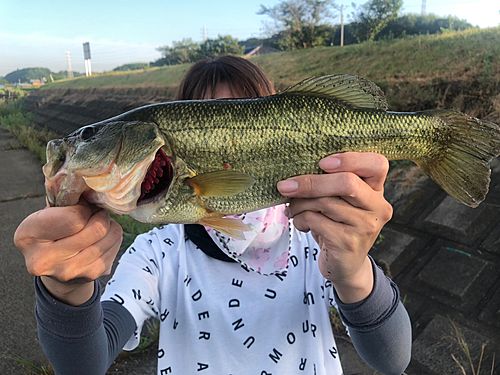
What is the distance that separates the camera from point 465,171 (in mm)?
1474

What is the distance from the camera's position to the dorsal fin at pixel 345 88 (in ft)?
4.79

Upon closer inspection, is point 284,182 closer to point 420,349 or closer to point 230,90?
point 230,90

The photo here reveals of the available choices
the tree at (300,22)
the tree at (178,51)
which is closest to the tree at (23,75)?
the tree at (178,51)

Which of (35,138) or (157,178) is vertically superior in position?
(157,178)

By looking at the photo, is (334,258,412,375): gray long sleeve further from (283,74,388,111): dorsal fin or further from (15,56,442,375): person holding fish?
(283,74,388,111): dorsal fin

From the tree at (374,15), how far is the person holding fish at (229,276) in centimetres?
2256

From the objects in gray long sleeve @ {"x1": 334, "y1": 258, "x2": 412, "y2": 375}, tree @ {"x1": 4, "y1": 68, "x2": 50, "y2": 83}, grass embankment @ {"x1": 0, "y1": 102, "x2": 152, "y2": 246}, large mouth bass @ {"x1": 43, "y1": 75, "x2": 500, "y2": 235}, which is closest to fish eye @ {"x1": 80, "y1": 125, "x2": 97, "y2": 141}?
large mouth bass @ {"x1": 43, "y1": 75, "x2": 500, "y2": 235}

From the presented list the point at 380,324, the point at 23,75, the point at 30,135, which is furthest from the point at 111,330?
the point at 23,75

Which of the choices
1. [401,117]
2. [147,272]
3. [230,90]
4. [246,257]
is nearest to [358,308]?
[246,257]

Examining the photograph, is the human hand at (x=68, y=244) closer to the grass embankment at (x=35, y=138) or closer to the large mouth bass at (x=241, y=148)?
the large mouth bass at (x=241, y=148)

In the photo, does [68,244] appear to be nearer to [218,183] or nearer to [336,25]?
[218,183]

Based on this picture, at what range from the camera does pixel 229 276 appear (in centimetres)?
185

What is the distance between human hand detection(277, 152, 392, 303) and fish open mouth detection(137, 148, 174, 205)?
355 millimetres

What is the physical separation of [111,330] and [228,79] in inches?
43.8
